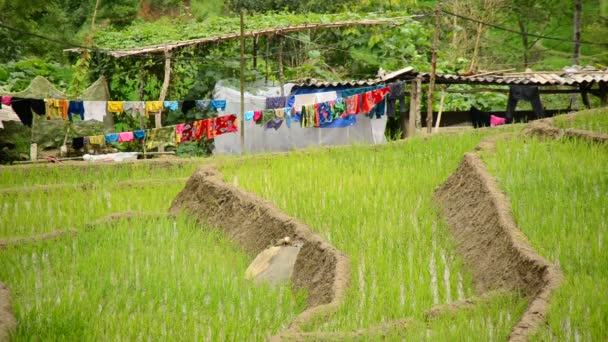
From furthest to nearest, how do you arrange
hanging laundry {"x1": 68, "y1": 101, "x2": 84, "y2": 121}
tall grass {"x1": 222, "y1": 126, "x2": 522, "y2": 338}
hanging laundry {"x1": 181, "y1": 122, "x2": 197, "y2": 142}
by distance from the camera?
hanging laundry {"x1": 181, "y1": 122, "x2": 197, "y2": 142}
hanging laundry {"x1": 68, "y1": 101, "x2": 84, "y2": 121}
tall grass {"x1": 222, "y1": 126, "x2": 522, "y2": 338}

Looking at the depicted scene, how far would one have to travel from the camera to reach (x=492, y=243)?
6.61 metres

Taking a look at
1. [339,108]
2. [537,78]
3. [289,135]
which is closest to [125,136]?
[289,135]

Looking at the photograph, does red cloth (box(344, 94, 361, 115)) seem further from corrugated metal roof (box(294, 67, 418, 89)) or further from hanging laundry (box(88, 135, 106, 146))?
hanging laundry (box(88, 135, 106, 146))

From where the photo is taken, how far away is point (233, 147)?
49.0ft

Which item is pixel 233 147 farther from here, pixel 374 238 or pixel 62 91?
pixel 374 238

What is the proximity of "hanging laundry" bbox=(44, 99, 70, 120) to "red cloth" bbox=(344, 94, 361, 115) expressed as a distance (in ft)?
13.2

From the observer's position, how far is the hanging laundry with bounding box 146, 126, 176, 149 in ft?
44.4

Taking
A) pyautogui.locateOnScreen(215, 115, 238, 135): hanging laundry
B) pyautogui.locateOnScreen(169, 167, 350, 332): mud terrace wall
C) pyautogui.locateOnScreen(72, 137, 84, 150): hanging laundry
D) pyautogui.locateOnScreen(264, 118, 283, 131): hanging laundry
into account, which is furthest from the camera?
pyautogui.locateOnScreen(264, 118, 283, 131): hanging laundry

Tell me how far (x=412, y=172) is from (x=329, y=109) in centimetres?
466

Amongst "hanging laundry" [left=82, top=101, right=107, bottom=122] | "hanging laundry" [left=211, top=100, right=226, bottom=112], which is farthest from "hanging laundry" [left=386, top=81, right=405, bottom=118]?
"hanging laundry" [left=82, top=101, right=107, bottom=122]

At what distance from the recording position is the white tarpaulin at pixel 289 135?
14.9 meters

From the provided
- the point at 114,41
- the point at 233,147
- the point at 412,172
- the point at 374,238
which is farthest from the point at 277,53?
the point at 374,238

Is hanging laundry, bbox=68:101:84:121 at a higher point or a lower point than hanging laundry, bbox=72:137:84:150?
higher

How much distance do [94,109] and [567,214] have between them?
320 inches
